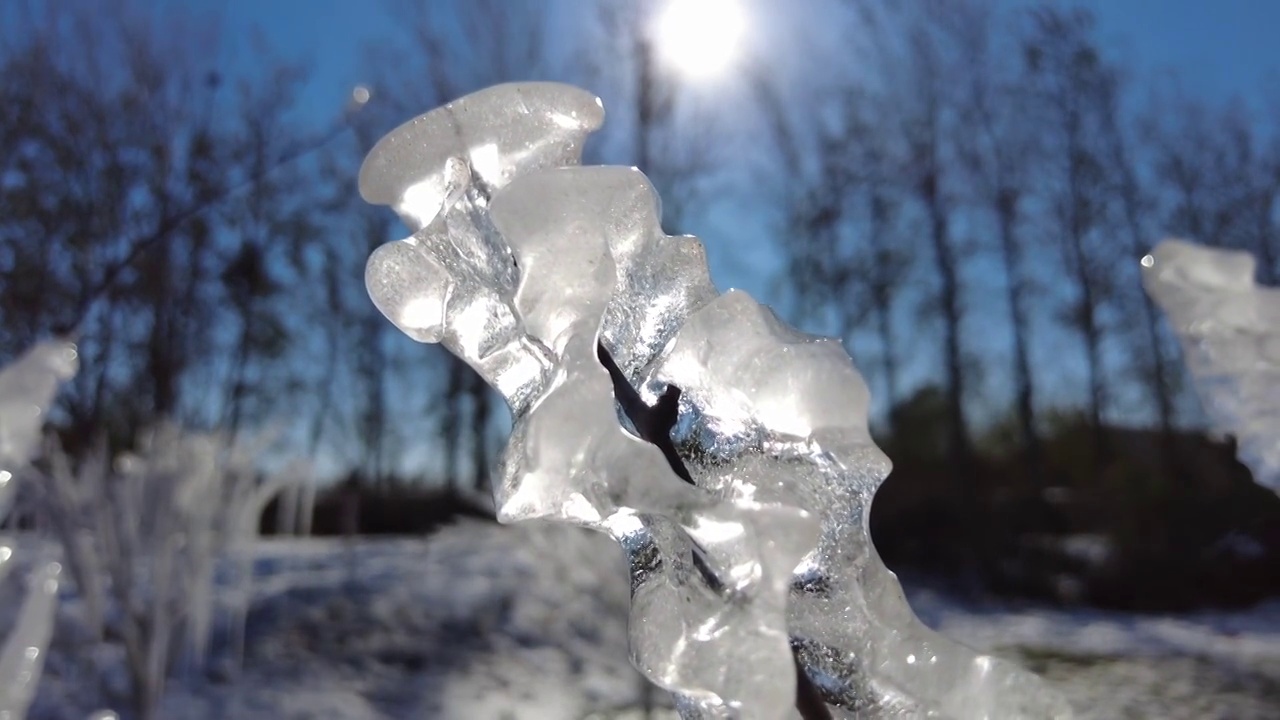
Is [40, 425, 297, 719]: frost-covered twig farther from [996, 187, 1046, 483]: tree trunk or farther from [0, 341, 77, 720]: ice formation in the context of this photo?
[996, 187, 1046, 483]: tree trunk

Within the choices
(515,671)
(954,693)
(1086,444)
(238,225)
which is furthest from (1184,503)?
(238,225)

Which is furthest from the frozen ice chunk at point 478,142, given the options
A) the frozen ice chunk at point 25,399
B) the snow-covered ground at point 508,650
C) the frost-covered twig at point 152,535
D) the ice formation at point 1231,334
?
the snow-covered ground at point 508,650

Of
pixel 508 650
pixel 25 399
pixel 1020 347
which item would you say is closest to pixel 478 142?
pixel 25 399

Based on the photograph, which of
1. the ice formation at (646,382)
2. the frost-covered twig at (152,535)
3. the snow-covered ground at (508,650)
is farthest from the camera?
the snow-covered ground at (508,650)

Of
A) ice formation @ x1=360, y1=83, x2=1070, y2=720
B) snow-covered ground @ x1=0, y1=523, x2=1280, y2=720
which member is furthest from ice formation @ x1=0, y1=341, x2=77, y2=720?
snow-covered ground @ x1=0, y1=523, x2=1280, y2=720

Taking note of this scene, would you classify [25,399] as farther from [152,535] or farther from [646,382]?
[152,535]

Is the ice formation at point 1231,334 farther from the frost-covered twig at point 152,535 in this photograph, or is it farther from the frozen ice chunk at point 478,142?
the frost-covered twig at point 152,535
